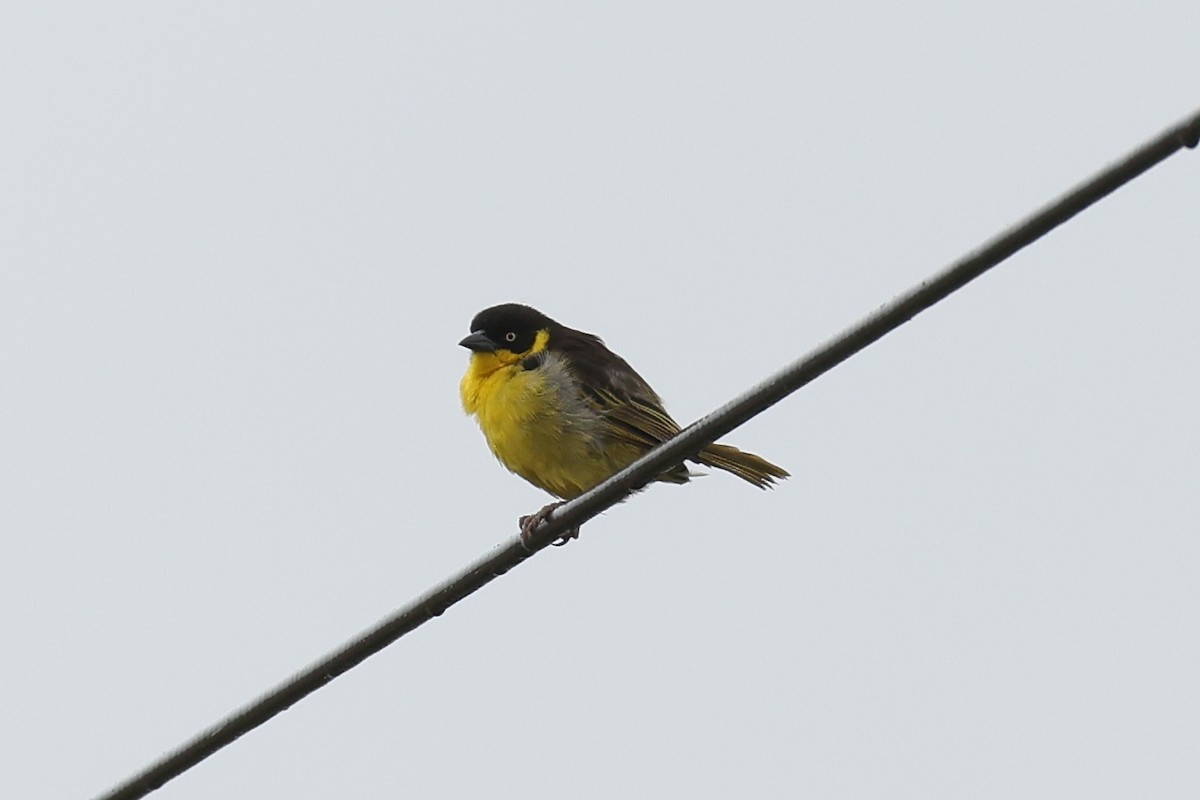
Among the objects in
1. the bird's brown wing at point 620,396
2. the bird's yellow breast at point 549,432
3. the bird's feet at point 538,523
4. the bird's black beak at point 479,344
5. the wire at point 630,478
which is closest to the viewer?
the wire at point 630,478

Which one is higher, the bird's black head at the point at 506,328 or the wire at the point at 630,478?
the bird's black head at the point at 506,328

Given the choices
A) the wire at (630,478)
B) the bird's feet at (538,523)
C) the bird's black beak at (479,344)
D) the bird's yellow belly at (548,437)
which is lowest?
the wire at (630,478)

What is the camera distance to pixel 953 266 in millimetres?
4406

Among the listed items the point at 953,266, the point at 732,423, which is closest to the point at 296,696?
the point at 732,423

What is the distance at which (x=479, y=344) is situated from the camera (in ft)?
32.2

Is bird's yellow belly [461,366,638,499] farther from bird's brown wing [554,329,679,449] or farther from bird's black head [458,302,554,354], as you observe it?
bird's black head [458,302,554,354]

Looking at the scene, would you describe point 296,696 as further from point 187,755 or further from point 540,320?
point 540,320

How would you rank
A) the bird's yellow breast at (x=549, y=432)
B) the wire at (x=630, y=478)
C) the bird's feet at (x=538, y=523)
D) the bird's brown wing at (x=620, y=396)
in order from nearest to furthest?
the wire at (x=630, y=478) < the bird's feet at (x=538, y=523) < the bird's yellow breast at (x=549, y=432) < the bird's brown wing at (x=620, y=396)

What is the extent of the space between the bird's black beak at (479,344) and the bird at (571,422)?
109mm

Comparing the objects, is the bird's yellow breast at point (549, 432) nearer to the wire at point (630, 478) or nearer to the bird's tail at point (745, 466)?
the bird's tail at point (745, 466)

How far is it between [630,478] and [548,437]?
3553 mm

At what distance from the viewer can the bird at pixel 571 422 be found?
906 cm

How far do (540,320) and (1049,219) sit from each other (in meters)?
6.00

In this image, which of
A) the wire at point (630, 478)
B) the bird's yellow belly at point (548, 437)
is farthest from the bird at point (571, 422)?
the wire at point (630, 478)
